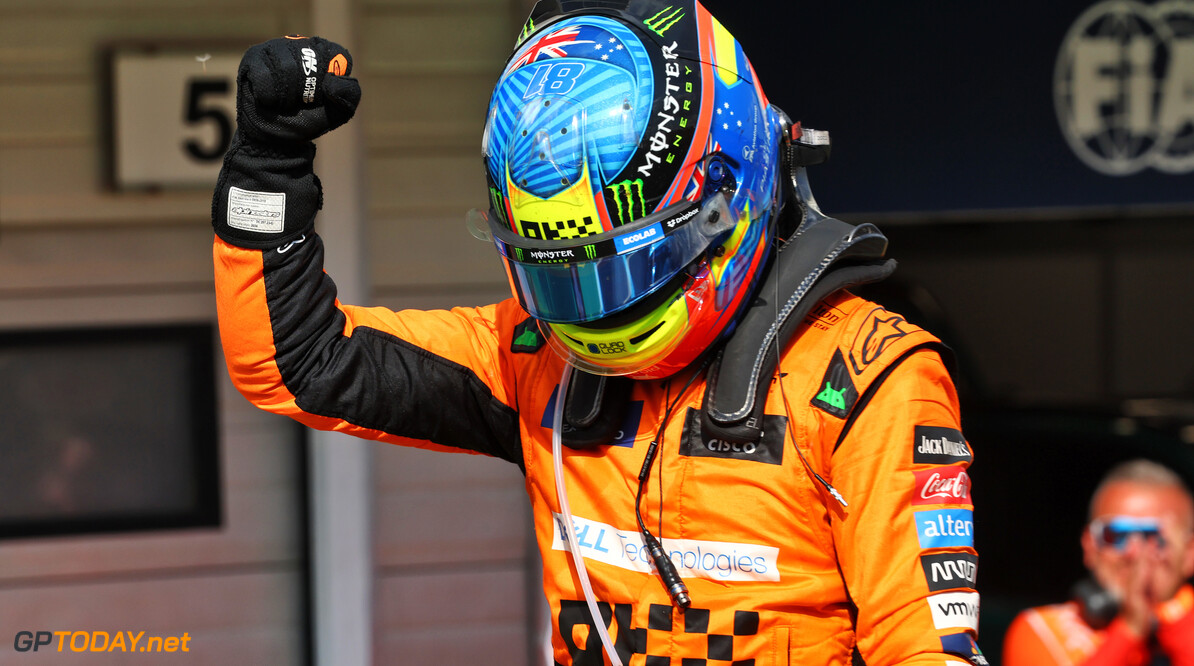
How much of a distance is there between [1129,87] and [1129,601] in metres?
1.95

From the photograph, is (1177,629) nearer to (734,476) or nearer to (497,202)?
(734,476)

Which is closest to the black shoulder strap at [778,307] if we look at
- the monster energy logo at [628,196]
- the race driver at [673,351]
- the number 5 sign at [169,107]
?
the race driver at [673,351]

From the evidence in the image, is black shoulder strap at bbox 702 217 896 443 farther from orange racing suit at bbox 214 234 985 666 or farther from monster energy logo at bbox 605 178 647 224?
monster energy logo at bbox 605 178 647 224

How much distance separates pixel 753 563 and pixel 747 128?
23.8 inches

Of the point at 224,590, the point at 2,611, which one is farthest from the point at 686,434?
the point at 2,611

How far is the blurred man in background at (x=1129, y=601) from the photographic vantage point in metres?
2.07

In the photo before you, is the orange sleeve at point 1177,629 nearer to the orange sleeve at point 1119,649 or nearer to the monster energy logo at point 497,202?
the orange sleeve at point 1119,649

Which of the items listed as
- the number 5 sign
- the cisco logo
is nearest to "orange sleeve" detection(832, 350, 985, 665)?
the number 5 sign

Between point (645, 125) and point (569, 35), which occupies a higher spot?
point (569, 35)

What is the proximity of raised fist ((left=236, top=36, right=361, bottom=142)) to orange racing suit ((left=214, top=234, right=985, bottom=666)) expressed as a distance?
0.58 feet

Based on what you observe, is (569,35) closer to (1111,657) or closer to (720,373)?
(720,373)

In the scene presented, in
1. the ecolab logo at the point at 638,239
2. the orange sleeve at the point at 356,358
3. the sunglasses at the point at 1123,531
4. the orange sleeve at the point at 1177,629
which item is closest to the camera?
the ecolab logo at the point at 638,239

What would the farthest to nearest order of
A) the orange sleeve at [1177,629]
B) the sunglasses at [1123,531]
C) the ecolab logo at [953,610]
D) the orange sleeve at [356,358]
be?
the sunglasses at [1123,531], the orange sleeve at [1177,629], the orange sleeve at [356,358], the ecolab logo at [953,610]

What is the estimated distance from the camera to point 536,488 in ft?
5.48
